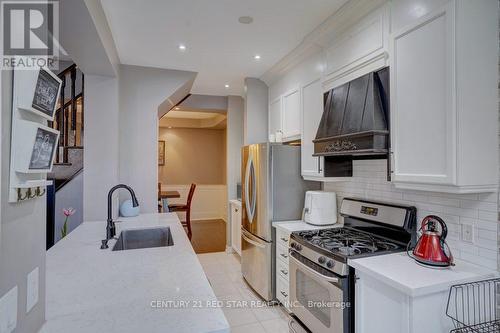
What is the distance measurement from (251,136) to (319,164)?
5.16 ft

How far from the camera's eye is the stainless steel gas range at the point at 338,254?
6.10ft

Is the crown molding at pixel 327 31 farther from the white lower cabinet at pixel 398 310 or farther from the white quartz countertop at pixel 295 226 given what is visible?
the white lower cabinet at pixel 398 310

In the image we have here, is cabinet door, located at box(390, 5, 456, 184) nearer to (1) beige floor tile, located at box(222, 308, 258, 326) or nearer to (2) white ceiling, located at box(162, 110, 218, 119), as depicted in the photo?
(1) beige floor tile, located at box(222, 308, 258, 326)

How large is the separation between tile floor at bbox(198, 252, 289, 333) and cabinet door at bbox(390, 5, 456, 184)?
184cm

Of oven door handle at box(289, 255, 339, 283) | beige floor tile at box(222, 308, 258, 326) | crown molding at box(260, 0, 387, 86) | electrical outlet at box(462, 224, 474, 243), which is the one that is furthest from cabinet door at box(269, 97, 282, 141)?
electrical outlet at box(462, 224, 474, 243)

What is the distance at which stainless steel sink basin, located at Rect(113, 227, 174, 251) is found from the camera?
2455 mm

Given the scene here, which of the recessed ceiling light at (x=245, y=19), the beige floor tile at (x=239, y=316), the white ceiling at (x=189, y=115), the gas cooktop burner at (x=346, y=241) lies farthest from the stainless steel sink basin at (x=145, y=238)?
the white ceiling at (x=189, y=115)

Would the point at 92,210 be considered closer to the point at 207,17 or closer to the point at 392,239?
the point at 207,17

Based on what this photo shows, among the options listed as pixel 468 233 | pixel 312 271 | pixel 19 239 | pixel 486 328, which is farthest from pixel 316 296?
pixel 19 239

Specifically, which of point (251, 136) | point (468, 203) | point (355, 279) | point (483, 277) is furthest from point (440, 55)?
point (251, 136)

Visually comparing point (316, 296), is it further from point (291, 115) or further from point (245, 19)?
point (245, 19)

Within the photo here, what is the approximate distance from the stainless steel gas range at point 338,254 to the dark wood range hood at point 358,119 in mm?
513

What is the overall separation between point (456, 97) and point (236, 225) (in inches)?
139

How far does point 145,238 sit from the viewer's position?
254 centimetres
